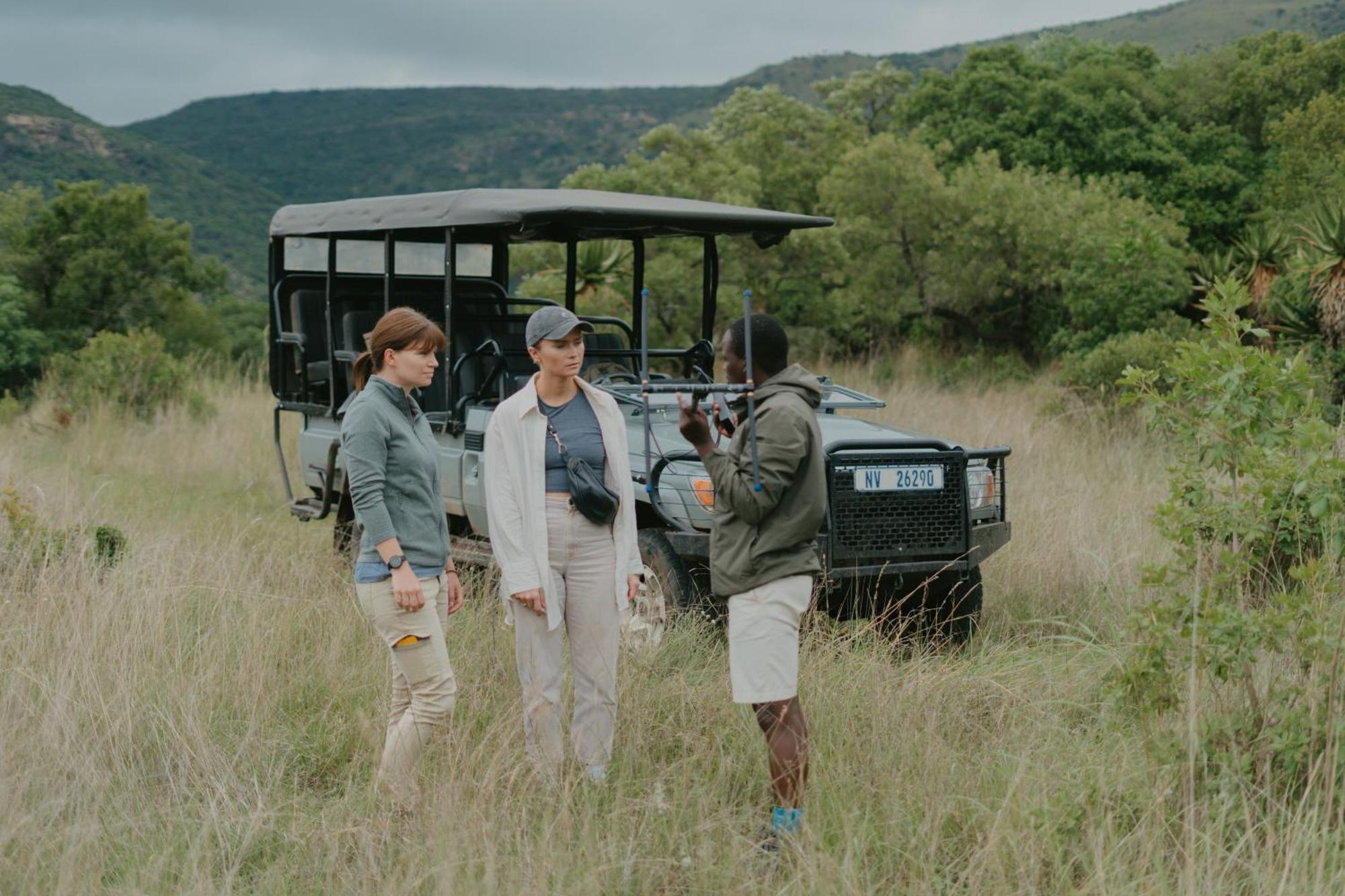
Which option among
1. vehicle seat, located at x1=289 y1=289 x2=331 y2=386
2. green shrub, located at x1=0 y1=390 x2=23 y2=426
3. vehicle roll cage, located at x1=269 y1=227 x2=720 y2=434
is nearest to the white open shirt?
vehicle roll cage, located at x1=269 y1=227 x2=720 y2=434

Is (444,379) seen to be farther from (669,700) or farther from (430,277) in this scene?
(669,700)

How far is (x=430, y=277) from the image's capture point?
1007 centimetres

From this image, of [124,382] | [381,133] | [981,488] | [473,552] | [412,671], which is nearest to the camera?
[412,671]

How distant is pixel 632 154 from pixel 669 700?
58.9 feet

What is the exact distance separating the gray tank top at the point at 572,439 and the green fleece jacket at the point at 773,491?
61 cm

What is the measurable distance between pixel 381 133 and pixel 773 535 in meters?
100

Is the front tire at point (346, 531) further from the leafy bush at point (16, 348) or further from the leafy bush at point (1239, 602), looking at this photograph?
the leafy bush at point (16, 348)

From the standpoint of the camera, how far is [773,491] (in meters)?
4.33

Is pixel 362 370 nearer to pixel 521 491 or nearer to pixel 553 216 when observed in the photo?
pixel 521 491

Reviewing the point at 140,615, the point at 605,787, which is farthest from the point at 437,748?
the point at 140,615

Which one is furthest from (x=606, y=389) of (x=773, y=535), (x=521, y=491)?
(x=773, y=535)

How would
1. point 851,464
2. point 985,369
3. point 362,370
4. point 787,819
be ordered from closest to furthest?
point 787,819, point 362,370, point 851,464, point 985,369

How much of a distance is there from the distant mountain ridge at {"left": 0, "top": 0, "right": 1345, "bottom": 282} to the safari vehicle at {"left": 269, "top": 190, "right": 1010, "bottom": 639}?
42950mm

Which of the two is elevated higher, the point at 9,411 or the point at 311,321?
the point at 311,321
